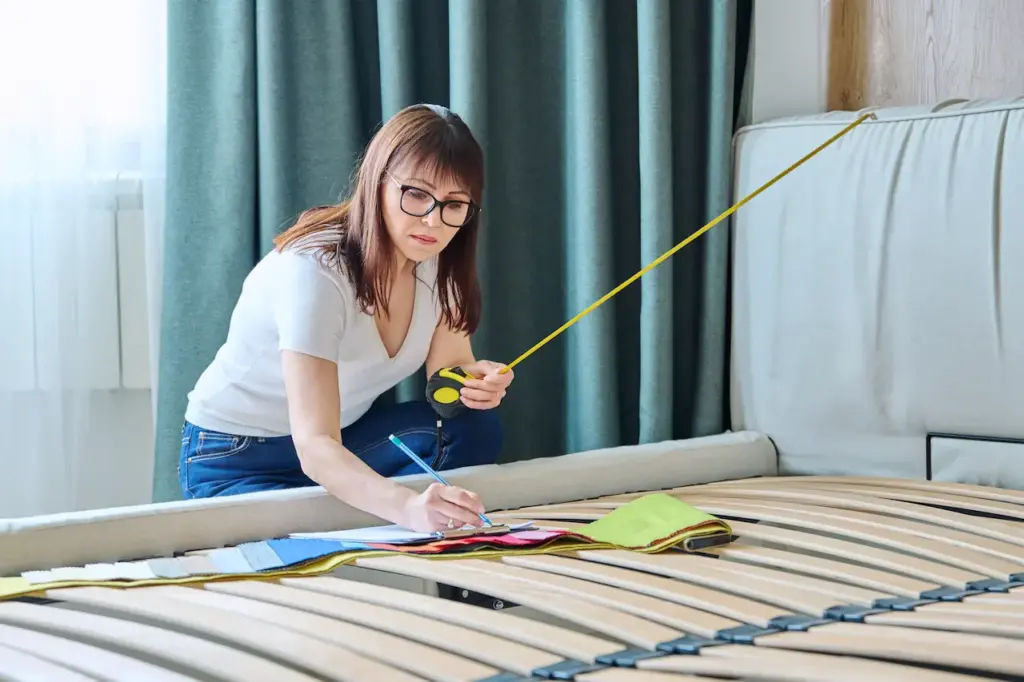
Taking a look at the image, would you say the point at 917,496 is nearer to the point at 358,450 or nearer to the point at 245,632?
the point at 358,450

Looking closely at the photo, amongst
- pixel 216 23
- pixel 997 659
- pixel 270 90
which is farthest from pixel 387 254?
pixel 997 659

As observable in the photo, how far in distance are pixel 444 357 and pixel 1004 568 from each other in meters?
0.86

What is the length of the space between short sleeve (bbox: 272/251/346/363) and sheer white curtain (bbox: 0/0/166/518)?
49cm

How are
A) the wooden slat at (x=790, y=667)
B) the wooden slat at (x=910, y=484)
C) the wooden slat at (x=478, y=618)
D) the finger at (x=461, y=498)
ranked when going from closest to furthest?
the wooden slat at (x=790, y=667) → the wooden slat at (x=478, y=618) → the finger at (x=461, y=498) → the wooden slat at (x=910, y=484)

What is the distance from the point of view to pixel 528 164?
218 centimetres

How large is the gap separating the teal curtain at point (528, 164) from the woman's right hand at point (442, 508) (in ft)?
2.23

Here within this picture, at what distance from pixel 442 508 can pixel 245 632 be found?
0.41m

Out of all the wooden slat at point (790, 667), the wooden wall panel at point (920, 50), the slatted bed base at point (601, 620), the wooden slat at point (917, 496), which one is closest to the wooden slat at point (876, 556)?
the slatted bed base at point (601, 620)

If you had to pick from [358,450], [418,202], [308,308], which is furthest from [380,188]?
[358,450]

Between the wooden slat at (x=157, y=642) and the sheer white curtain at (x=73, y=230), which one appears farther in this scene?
the sheer white curtain at (x=73, y=230)

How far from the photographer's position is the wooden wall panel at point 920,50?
2.00 metres

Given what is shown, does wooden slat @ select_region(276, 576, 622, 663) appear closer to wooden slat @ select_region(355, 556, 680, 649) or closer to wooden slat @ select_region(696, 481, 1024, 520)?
wooden slat @ select_region(355, 556, 680, 649)

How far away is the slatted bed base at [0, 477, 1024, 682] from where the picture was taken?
3.22 feet

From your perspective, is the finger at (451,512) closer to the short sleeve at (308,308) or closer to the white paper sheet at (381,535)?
the white paper sheet at (381,535)
